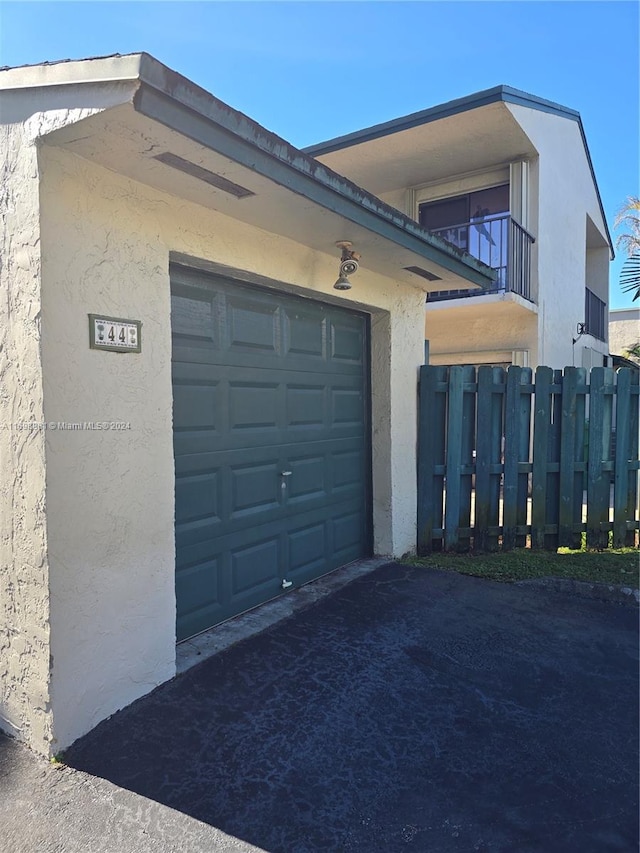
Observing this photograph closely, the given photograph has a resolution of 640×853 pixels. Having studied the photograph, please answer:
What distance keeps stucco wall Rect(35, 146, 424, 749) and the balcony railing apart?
A: 7150 millimetres

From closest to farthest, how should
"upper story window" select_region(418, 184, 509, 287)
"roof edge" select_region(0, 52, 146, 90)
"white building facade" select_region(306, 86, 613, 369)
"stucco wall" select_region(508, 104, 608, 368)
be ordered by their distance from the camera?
"roof edge" select_region(0, 52, 146, 90) < "white building facade" select_region(306, 86, 613, 369) < "upper story window" select_region(418, 184, 509, 287) < "stucco wall" select_region(508, 104, 608, 368)

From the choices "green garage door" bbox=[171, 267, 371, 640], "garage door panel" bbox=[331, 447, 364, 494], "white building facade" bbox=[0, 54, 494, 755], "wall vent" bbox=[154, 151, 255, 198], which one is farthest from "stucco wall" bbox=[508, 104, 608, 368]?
"wall vent" bbox=[154, 151, 255, 198]

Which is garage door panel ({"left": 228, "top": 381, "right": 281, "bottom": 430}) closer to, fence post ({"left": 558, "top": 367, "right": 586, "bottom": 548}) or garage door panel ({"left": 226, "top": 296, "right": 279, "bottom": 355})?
garage door panel ({"left": 226, "top": 296, "right": 279, "bottom": 355})

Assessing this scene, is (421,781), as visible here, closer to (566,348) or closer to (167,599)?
(167,599)

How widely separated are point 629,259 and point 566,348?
6.77 feet

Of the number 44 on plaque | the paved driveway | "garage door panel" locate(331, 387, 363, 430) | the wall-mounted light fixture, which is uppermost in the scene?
the wall-mounted light fixture

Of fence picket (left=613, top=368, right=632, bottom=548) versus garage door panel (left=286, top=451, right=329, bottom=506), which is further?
fence picket (left=613, top=368, right=632, bottom=548)

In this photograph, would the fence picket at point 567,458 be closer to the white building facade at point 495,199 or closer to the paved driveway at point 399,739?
the paved driveway at point 399,739

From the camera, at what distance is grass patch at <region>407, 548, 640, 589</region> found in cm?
491

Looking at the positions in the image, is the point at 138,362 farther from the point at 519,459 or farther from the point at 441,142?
the point at 441,142

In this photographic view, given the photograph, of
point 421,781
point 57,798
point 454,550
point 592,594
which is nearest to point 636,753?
point 421,781

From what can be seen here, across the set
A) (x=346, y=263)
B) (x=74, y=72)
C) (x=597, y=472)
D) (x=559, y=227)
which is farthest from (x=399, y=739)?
(x=559, y=227)

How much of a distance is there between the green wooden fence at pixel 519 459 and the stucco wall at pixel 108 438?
3.17m

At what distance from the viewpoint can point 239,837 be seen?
2076mm
